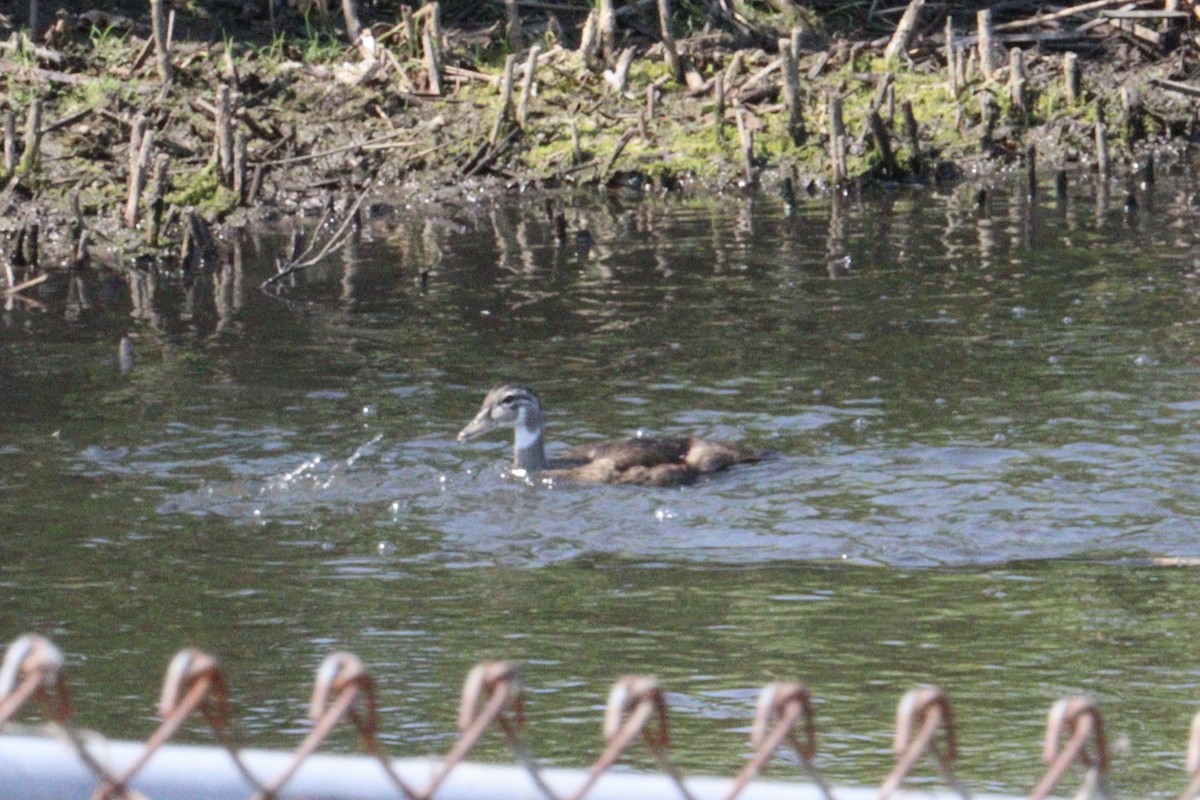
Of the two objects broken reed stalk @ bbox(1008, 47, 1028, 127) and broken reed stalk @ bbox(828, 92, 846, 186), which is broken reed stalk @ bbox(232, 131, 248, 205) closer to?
broken reed stalk @ bbox(828, 92, 846, 186)

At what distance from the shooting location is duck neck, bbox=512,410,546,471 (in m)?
10.4

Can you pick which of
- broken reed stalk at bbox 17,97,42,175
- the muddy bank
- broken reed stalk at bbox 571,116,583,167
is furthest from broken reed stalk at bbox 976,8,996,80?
broken reed stalk at bbox 17,97,42,175

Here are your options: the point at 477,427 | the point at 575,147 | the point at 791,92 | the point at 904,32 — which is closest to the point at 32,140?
the point at 575,147

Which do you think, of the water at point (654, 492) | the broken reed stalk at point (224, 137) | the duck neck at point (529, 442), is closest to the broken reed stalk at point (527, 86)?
the broken reed stalk at point (224, 137)

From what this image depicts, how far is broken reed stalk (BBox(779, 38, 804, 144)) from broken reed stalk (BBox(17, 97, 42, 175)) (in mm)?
7380

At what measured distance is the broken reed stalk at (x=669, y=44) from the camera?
21531 millimetres

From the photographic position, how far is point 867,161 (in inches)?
792

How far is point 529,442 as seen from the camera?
10.4 metres

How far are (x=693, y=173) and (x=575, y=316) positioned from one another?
6.71 meters

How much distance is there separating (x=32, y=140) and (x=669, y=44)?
23.1 ft

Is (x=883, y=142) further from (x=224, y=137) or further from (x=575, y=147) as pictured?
(x=224, y=137)

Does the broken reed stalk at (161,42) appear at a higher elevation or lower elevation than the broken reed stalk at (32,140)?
higher

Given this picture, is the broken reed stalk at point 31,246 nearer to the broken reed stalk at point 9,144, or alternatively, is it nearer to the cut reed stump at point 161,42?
the broken reed stalk at point 9,144

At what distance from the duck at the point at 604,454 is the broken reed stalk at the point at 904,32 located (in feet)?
41.3
